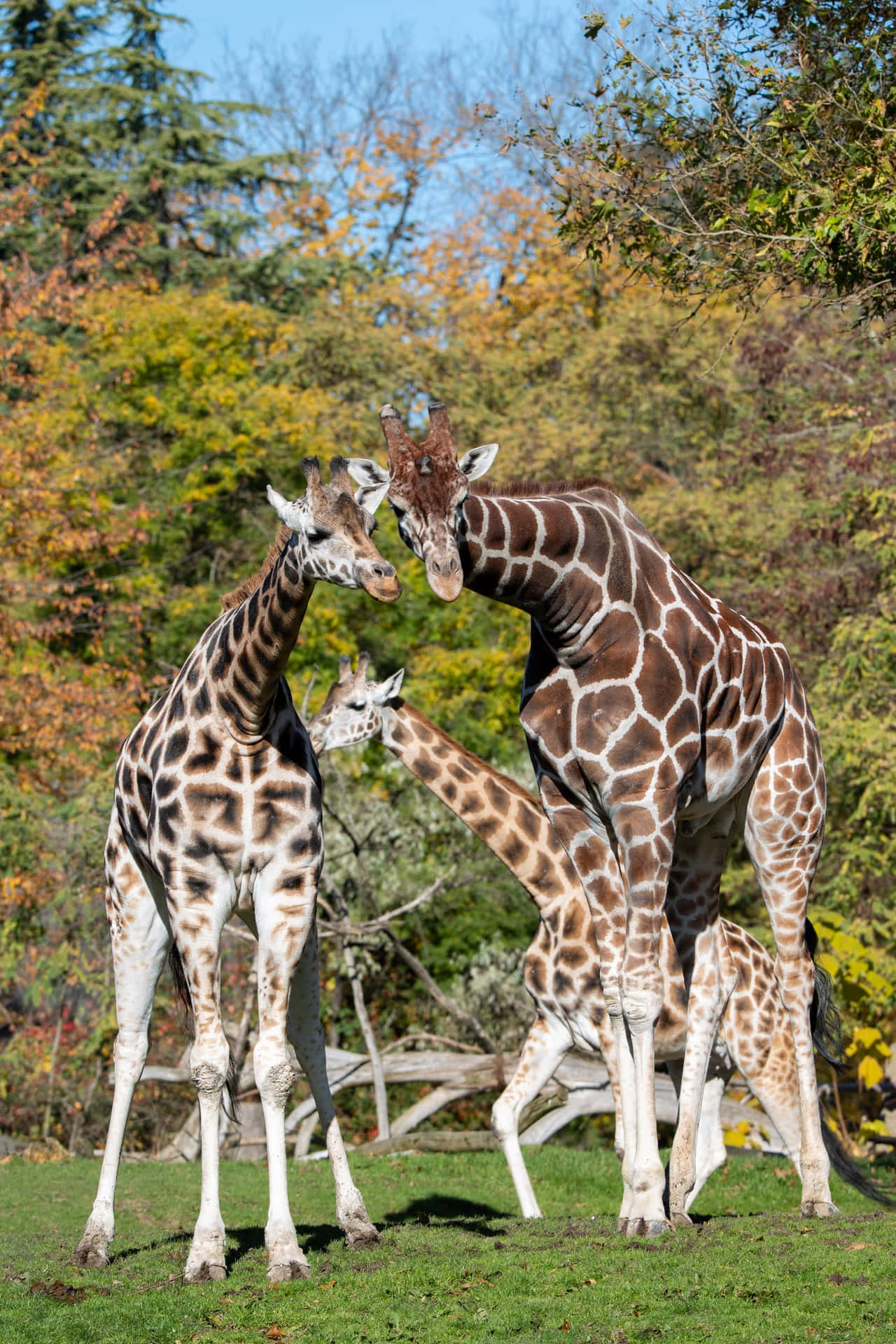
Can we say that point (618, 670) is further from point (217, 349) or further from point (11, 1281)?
point (217, 349)

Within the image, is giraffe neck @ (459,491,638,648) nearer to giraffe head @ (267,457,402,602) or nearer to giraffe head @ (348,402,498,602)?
giraffe head @ (348,402,498,602)

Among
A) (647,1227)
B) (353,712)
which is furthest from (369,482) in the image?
(353,712)

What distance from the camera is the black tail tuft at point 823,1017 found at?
28.8 ft

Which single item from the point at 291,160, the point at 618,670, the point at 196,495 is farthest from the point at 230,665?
the point at 291,160

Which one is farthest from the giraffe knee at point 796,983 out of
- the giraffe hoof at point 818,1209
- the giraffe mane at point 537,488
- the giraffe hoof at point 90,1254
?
the giraffe hoof at point 90,1254

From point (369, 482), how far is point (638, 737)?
5.91ft

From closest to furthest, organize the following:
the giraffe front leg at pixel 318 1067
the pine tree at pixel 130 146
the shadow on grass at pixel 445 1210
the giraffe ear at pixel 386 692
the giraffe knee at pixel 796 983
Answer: the giraffe front leg at pixel 318 1067 → the giraffe knee at pixel 796 983 → the shadow on grass at pixel 445 1210 → the giraffe ear at pixel 386 692 → the pine tree at pixel 130 146

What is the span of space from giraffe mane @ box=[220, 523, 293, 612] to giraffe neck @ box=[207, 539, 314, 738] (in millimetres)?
69

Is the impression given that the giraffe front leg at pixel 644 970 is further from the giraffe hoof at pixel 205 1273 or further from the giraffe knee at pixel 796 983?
the giraffe hoof at pixel 205 1273

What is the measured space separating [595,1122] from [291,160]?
21479mm

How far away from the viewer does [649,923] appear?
6.84 meters

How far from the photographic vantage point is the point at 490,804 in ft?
32.4

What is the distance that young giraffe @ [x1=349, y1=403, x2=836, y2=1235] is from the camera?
6766 mm

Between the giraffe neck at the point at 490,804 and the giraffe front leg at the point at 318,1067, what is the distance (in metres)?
2.38
